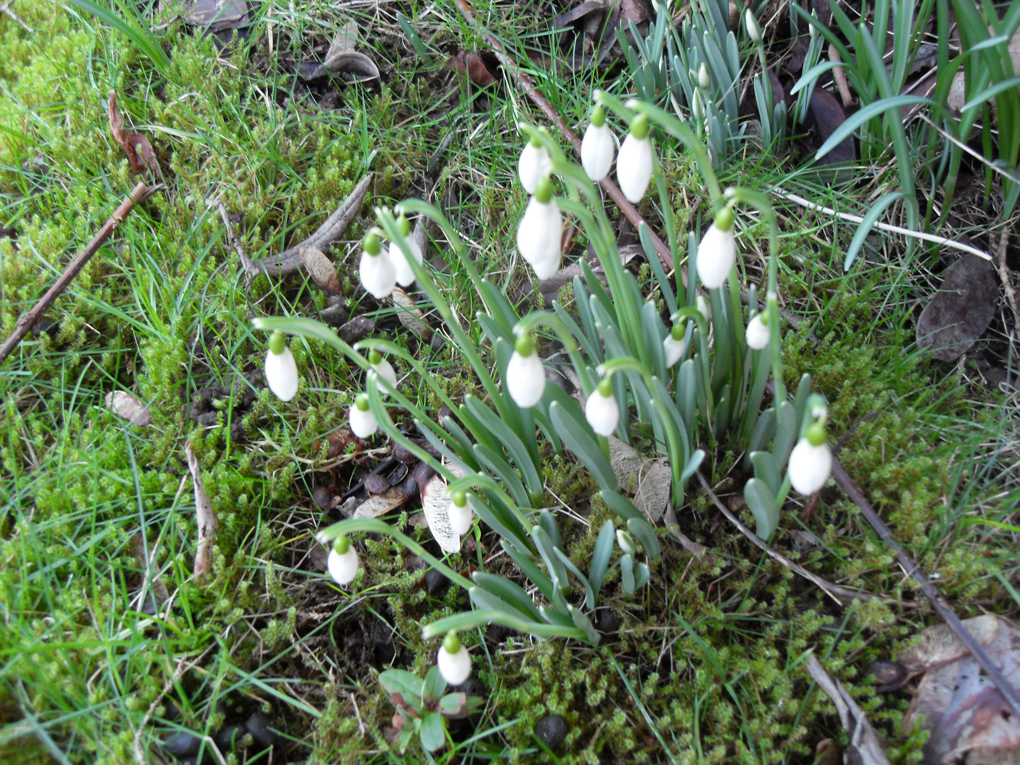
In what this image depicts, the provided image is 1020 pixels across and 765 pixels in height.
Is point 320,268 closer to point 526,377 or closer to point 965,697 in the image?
point 526,377

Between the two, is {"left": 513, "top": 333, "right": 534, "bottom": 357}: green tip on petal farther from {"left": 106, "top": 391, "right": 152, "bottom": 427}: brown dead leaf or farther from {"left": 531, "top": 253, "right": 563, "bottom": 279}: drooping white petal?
{"left": 106, "top": 391, "right": 152, "bottom": 427}: brown dead leaf

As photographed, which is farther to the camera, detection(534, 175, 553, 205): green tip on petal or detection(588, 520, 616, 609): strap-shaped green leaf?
detection(588, 520, 616, 609): strap-shaped green leaf

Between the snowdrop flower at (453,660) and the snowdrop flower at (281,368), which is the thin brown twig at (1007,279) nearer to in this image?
the snowdrop flower at (453,660)

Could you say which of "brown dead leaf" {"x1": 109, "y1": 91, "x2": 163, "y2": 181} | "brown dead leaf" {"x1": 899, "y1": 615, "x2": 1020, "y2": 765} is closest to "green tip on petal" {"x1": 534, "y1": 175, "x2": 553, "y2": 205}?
"brown dead leaf" {"x1": 899, "y1": 615, "x2": 1020, "y2": 765}

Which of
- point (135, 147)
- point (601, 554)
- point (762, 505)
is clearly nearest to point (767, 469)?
point (762, 505)

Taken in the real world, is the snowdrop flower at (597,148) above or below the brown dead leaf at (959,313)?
above

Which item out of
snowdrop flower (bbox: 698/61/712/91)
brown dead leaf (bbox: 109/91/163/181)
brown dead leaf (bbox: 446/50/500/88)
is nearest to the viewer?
snowdrop flower (bbox: 698/61/712/91)

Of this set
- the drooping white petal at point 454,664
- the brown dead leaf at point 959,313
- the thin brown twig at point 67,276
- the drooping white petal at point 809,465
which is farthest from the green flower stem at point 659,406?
the thin brown twig at point 67,276
